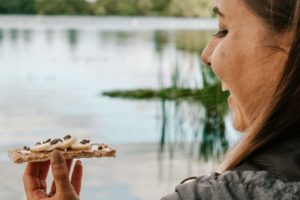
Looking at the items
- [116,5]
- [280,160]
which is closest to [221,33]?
[280,160]

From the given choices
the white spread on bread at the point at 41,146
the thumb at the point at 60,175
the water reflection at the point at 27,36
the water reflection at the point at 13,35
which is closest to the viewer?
the thumb at the point at 60,175

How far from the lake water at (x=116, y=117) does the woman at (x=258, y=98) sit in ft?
0.86

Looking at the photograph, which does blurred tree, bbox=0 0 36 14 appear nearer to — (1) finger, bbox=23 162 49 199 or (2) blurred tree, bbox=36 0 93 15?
(2) blurred tree, bbox=36 0 93 15

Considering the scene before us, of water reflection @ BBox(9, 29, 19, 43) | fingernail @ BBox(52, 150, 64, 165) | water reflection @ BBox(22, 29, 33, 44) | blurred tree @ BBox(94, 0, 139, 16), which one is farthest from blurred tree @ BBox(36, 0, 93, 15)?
fingernail @ BBox(52, 150, 64, 165)

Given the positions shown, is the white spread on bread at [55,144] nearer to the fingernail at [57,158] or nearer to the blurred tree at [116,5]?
the fingernail at [57,158]

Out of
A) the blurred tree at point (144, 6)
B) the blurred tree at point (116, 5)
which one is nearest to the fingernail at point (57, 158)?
the blurred tree at point (144, 6)

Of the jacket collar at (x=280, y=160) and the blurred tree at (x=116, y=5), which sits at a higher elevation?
the jacket collar at (x=280, y=160)

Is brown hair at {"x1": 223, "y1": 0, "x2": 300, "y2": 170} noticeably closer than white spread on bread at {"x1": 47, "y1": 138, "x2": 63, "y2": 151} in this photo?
Yes

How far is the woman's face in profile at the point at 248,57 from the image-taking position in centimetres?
66

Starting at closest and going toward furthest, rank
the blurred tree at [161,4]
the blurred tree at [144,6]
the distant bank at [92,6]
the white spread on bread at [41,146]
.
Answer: the white spread on bread at [41,146]
the blurred tree at [161,4]
the distant bank at [92,6]
the blurred tree at [144,6]

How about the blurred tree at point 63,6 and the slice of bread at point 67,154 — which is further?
the blurred tree at point 63,6

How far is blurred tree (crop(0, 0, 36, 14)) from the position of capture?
33.0 m

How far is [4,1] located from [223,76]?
33.7m

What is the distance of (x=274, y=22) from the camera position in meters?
0.66
